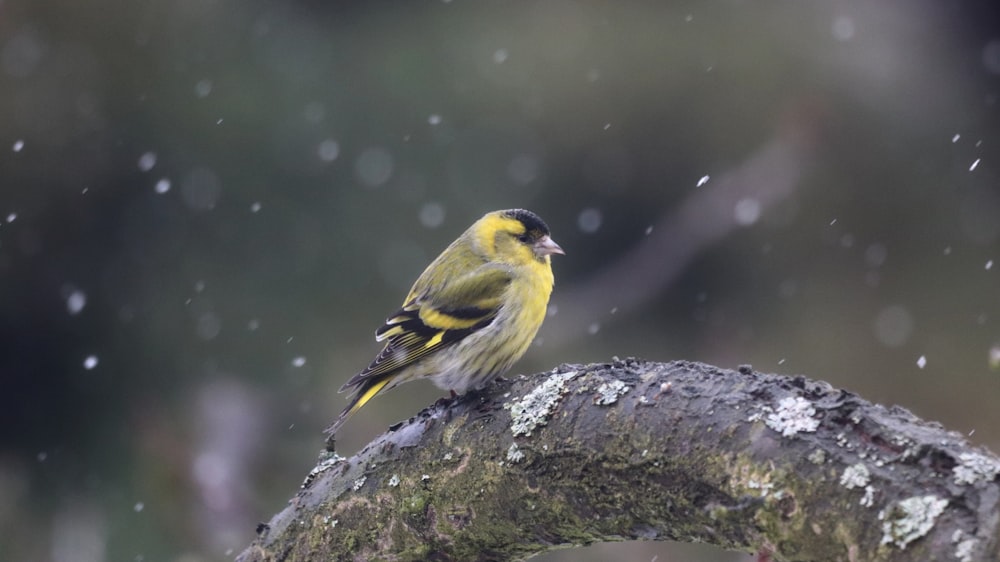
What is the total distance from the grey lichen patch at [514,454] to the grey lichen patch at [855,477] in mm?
588

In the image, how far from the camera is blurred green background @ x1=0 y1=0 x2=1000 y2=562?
5.05 metres

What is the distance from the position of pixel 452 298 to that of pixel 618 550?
248 cm

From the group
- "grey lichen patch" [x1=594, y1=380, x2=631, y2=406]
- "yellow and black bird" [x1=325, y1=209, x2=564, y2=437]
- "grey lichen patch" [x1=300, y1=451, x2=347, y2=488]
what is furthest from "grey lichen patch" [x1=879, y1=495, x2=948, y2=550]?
"yellow and black bird" [x1=325, y1=209, x2=564, y2=437]

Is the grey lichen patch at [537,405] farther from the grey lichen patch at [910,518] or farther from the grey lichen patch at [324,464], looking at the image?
the grey lichen patch at [910,518]

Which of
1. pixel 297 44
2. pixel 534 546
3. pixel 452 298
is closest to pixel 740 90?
pixel 297 44

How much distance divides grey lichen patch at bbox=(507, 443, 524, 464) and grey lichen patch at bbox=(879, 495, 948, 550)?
2.13ft

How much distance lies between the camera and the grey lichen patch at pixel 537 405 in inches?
68.1

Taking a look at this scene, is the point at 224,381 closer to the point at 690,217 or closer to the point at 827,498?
the point at 690,217

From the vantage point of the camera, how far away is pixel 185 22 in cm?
602

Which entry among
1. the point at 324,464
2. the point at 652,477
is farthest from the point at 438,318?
the point at 652,477

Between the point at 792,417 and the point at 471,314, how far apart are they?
1494mm

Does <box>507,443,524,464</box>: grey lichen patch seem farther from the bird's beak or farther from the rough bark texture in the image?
the bird's beak

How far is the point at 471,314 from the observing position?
9.21ft

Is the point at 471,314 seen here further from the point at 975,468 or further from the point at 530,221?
the point at 975,468
